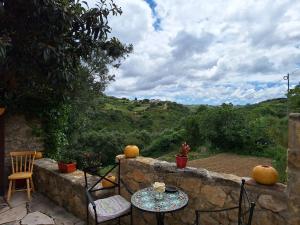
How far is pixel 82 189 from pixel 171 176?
1.30 metres

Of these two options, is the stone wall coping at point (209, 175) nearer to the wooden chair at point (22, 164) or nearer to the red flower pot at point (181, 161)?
the red flower pot at point (181, 161)

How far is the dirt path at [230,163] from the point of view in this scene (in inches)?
284

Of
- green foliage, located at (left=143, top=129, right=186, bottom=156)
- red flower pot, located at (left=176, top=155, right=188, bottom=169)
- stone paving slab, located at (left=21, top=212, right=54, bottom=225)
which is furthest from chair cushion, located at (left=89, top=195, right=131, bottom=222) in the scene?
green foliage, located at (left=143, top=129, right=186, bottom=156)

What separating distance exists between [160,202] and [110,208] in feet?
2.10

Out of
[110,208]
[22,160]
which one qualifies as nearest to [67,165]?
[22,160]

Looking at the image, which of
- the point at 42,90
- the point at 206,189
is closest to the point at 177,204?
the point at 206,189

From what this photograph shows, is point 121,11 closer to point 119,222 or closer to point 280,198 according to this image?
point 119,222

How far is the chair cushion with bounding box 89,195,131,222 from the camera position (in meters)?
2.54

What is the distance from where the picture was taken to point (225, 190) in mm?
2318

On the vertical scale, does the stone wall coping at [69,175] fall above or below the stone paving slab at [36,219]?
above

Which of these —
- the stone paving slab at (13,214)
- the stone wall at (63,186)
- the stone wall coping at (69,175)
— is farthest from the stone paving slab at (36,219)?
the stone wall coping at (69,175)

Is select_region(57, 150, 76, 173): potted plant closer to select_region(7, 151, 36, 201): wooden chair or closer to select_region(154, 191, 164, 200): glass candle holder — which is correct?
select_region(7, 151, 36, 201): wooden chair

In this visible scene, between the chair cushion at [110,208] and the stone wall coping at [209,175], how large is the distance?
1.55ft

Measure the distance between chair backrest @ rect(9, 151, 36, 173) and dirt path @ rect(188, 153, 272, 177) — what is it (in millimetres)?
4630
